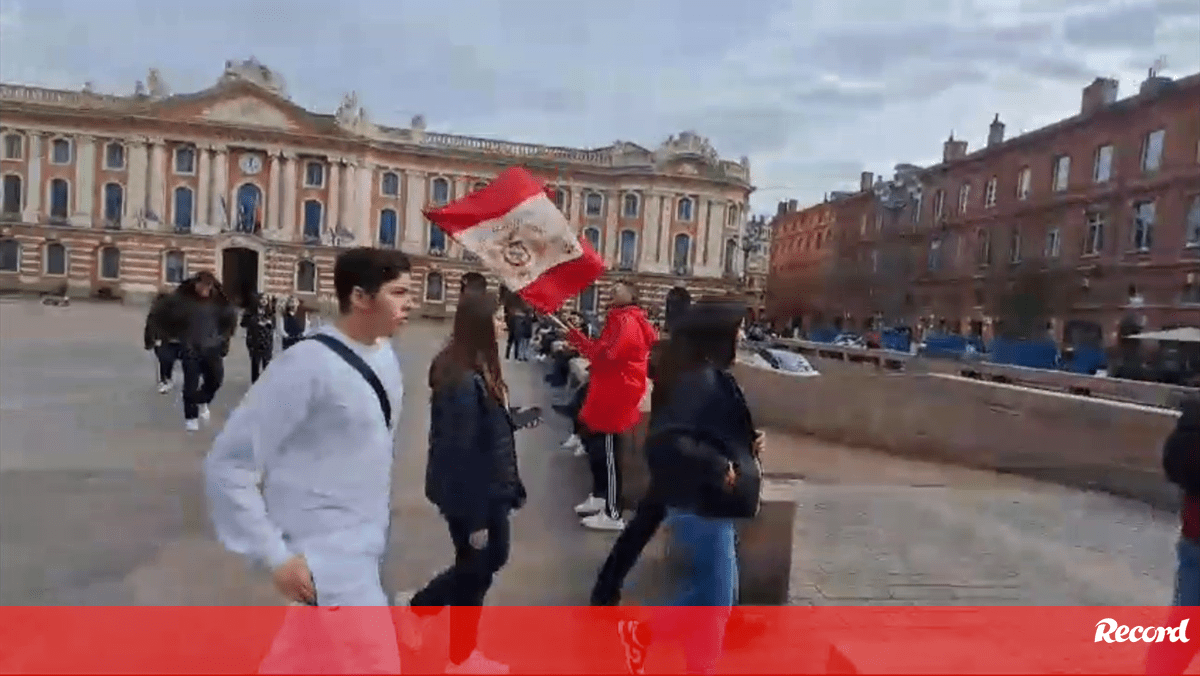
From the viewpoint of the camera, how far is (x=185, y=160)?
195ft

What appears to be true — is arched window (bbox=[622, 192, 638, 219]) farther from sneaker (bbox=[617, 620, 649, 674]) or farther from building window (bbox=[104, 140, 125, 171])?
sneaker (bbox=[617, 620, 649, 674])

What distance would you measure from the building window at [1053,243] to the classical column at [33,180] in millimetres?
61486

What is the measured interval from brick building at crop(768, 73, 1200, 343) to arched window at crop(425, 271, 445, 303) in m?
29.5

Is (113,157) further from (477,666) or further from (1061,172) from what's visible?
(477,666)

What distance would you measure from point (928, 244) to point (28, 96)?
197ft

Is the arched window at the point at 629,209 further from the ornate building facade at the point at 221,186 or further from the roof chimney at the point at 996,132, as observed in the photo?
the roof chimney at the point at 996,132

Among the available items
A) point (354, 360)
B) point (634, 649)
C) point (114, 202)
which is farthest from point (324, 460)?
point (114, 202)

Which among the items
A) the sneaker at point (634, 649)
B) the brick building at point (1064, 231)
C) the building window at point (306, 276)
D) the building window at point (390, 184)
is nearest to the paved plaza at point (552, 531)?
the sneaker at point (634, 649)

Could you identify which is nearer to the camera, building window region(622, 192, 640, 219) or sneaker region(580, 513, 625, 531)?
sneaker region(580, 513, 625, 531)

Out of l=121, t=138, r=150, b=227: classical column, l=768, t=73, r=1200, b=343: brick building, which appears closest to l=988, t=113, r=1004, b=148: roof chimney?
l=768, t=73, r=1200, b=343: brick building

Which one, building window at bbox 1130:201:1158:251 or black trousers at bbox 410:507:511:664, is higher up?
building window at bbox 1130:201:1158:251

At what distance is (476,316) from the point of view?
3.75 m

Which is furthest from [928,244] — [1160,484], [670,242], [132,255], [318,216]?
[132,255]

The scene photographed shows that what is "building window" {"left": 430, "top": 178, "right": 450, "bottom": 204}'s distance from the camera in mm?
65688
